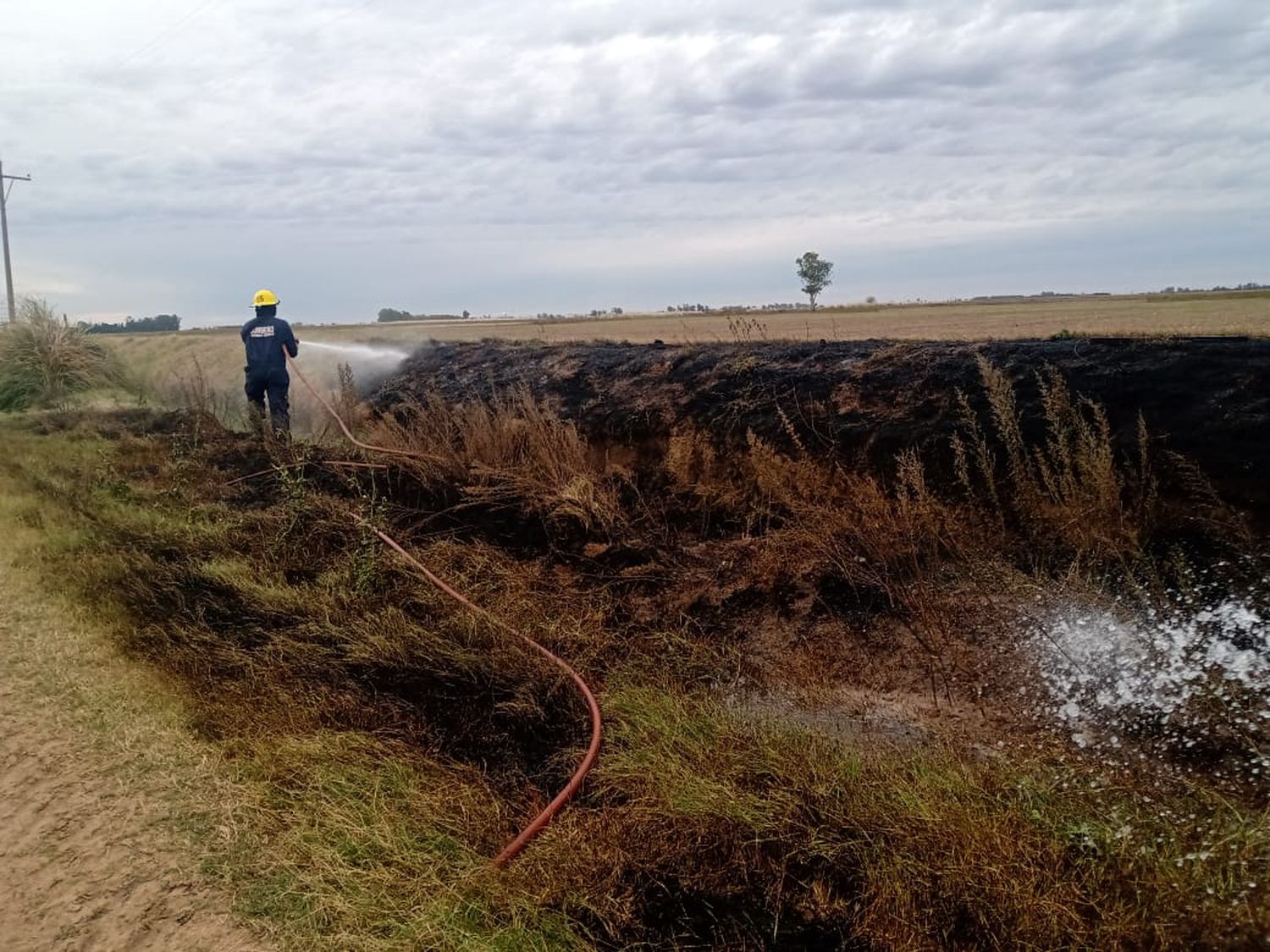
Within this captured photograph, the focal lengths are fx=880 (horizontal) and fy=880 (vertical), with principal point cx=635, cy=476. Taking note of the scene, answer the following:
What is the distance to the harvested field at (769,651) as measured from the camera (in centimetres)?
324

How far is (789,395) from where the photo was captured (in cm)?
755

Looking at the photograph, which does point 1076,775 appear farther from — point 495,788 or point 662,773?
point 495,788

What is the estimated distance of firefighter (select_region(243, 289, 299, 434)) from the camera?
1184 centimetres

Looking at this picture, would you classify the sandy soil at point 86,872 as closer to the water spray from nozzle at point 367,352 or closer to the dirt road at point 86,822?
the dirt road at point 86,822

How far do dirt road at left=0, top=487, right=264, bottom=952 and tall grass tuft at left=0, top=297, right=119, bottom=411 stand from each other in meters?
13.7

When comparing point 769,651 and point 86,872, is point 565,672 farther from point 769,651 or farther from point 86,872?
point 86,872

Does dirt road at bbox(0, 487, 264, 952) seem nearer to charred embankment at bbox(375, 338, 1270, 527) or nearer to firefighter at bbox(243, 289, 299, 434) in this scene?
charred embankment at bbox(375, 338, 1270, 527)

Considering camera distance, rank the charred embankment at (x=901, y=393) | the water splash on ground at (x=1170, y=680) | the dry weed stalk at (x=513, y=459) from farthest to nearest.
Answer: the dry weed stalk at (x=513, y=459)
the charred embankment at (x=901, y=393)
the water splash on ground at (x=1170, y=680)

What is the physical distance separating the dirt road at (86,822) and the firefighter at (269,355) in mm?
6594

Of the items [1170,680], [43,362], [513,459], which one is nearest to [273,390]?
[513,459]

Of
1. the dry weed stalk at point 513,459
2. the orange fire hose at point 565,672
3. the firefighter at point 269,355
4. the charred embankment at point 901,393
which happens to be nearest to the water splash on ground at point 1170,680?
the charred embankment at point 901,393

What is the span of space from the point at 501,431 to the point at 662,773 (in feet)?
17.1

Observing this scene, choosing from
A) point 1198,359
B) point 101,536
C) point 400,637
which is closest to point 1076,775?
point 1198,359

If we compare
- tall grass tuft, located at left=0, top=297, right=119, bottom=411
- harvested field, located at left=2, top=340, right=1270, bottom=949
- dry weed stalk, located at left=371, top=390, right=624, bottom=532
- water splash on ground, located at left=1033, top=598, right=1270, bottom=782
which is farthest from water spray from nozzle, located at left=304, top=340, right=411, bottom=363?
water splash on ground, located at left=1033, top=598, right=1270, bottom=782
